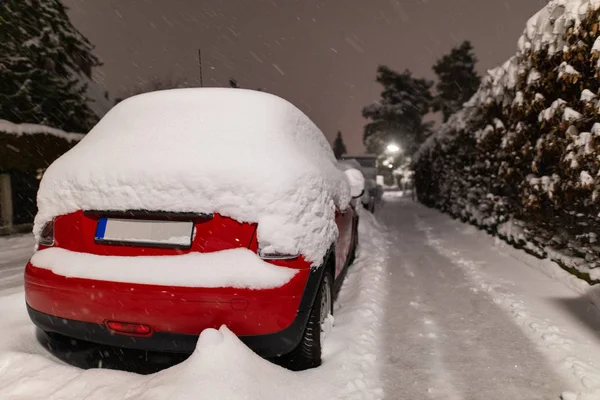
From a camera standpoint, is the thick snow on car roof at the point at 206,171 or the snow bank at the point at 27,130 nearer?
the thick snow on car roof at the point at 206,171

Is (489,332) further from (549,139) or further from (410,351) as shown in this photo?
(549,139)

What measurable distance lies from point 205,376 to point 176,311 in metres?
0.35

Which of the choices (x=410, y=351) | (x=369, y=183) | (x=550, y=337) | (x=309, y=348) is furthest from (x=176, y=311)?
(x=369, y=183)

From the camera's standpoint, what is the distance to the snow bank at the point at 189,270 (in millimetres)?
2100

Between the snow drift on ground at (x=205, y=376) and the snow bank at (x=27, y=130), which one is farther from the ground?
the snow bank at (x=27, y=130)

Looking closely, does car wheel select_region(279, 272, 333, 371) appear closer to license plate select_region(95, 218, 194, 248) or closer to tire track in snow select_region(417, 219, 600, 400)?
license plate select_region(95, 218, 194, 248)

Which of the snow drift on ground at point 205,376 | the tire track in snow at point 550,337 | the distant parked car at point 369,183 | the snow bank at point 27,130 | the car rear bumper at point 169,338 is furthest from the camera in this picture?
the distant parked car at point 369,183

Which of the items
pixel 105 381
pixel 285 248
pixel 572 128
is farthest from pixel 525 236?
pixel 105 381

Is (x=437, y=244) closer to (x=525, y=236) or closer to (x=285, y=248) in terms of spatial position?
(x=525, y=236)

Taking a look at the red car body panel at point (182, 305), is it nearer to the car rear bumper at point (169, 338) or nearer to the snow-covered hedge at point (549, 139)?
the car rear bumper at point (169, 338)

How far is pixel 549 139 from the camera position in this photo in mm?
5047

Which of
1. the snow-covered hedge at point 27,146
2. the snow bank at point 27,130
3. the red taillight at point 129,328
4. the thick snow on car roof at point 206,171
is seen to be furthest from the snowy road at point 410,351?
the snow bank at point 27,130

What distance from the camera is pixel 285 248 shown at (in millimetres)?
2184

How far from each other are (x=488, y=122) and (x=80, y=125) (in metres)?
14.1
